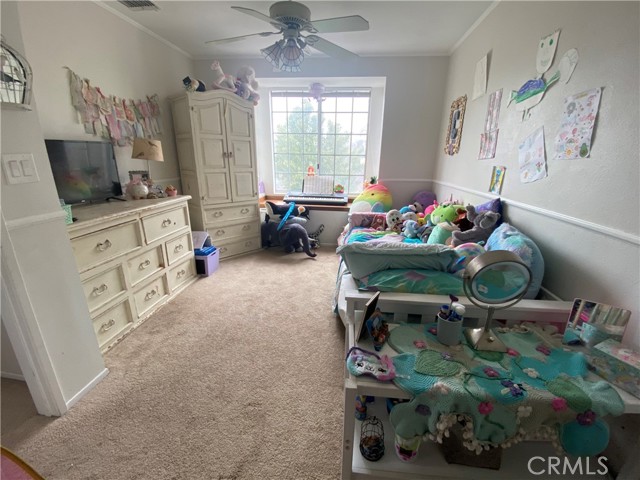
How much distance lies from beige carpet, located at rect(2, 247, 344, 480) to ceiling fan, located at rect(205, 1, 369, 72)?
1.95 m

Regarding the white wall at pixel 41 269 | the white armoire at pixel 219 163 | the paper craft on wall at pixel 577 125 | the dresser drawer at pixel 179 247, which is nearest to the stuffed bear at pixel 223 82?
the white armoire at pixel 219 163

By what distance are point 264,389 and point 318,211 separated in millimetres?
2576

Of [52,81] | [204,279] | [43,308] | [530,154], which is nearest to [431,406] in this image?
[530,154]

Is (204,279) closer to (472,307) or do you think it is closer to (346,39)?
(472,307)

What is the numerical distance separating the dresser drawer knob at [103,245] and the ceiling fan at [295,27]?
164 cm

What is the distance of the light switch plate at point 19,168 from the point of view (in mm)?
1039

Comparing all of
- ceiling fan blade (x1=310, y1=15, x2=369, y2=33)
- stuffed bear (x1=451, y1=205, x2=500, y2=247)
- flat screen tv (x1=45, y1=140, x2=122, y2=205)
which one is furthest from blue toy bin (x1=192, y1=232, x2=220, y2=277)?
stuffed bear (x1=451, y1=205, x2=500, y2=247)

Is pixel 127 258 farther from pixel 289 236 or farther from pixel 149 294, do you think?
pixel 289 236

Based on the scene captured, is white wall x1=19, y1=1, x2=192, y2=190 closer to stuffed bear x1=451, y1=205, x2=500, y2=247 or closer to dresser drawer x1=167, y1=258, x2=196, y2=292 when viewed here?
dresser drawer x1=167, y1=258, x2=196, y2=292

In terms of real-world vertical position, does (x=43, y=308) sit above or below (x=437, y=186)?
below

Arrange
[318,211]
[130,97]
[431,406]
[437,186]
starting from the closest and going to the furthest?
[431,406] < [130,97] < [437,186] < [318,211]

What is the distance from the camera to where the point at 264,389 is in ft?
4.78

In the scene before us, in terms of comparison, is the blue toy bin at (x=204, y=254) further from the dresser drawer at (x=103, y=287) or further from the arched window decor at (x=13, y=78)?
the arched window decor at (x=13, y=78)

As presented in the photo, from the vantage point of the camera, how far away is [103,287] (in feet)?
5.64
